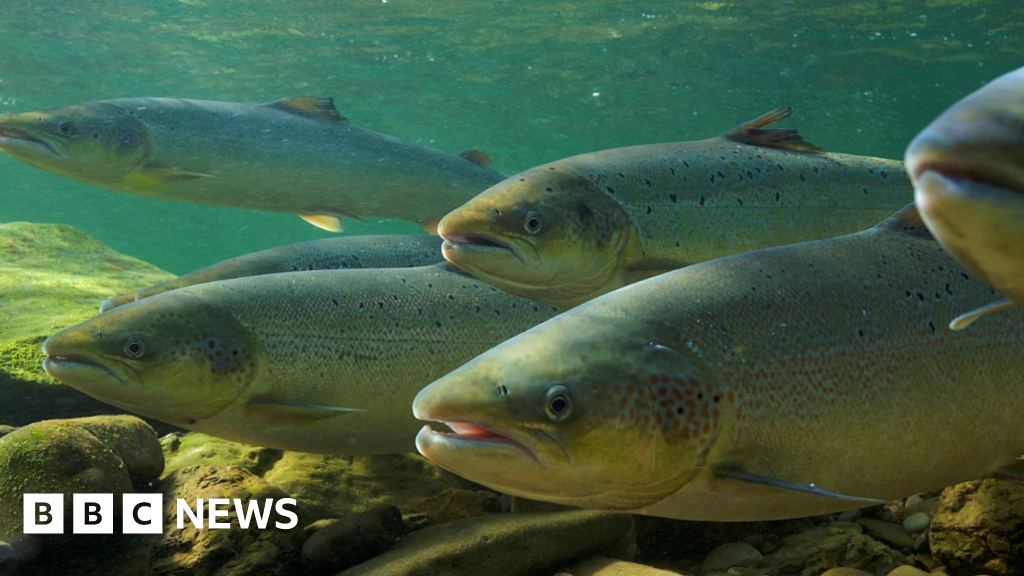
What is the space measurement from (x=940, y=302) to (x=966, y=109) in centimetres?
144

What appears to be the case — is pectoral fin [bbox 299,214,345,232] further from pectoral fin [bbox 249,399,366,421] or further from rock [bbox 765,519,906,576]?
rock [bbox 765,519,906,576]

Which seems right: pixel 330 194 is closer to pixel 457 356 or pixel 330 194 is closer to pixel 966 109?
pixel 457 356

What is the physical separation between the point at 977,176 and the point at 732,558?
88.0 inches

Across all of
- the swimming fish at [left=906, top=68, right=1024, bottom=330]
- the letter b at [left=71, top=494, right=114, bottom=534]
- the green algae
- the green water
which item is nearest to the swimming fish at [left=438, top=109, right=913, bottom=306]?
the letter b at [left=71, top=494, right=114, bottom=534]

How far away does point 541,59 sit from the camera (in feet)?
82.7

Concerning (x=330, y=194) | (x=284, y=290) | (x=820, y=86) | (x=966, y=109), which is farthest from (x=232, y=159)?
(x=820, y=86)

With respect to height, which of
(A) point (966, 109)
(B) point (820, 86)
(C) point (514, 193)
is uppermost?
(A) point (966, 109)

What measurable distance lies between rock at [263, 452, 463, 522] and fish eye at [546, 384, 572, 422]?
2143mm

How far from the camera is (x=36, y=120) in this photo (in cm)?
638

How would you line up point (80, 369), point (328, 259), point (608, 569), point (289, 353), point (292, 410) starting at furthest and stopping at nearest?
point (328, 259)
point (289, 353)
point (292, 410)
point (80, 369)
point (608, 569)

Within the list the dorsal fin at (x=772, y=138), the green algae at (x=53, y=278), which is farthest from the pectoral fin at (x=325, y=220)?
the dorsal fin at (x=772, y=138)

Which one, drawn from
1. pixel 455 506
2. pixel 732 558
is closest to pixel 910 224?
pixel 732 558

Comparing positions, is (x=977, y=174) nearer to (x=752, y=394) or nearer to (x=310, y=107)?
(x=752, y=394)

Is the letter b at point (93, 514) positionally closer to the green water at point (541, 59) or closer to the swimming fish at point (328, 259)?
the swimming fish at point (328, 259)
